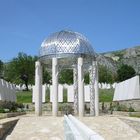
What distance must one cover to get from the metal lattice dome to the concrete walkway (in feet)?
21.0

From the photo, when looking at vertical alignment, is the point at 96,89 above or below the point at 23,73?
below

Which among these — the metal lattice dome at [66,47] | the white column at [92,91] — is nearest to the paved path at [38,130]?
the white column at [92,91]

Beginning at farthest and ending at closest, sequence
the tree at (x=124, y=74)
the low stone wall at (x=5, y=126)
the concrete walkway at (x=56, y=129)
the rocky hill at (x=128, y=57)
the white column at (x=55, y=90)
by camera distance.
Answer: the rocky hill at (x=128, y=57) < the tree at (x=124, y=74) < the white column at (x=55, y=90) < the concrete walkway at (x=56, y=129) < the low stone wall at (x=5, y=126)

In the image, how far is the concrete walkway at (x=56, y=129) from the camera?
15557 mm

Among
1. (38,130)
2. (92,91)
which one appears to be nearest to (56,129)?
(38,130)

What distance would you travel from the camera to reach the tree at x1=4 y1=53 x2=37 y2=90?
71312mm

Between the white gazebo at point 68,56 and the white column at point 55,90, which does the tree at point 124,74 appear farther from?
the white column at point 55,90

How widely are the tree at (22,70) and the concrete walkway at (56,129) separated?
52108 millimetres

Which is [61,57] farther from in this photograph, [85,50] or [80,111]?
[80,111]

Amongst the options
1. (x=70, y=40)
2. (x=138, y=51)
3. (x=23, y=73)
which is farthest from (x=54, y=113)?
(x=138, y=51)

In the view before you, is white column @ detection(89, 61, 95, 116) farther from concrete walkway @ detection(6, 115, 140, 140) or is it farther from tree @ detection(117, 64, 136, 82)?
tree @ detection(117, 64, 136, 82)

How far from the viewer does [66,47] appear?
24859mm

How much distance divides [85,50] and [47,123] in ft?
26.7

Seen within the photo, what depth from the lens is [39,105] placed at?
2469cm
